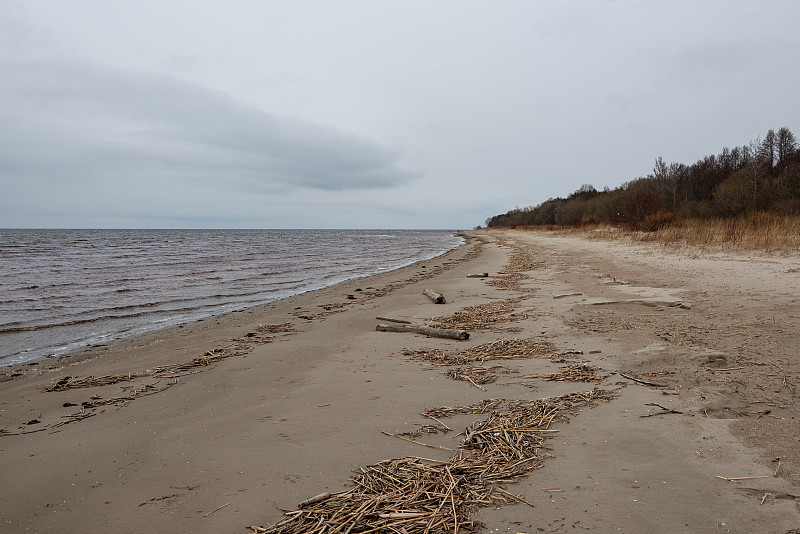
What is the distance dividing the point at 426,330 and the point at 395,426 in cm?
325

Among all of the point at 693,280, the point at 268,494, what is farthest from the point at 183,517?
the point at 693,280

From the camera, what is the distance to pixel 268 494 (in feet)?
8.38

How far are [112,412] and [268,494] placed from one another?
2652 millimetres

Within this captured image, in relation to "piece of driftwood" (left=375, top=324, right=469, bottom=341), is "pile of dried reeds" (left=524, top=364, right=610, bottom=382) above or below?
above

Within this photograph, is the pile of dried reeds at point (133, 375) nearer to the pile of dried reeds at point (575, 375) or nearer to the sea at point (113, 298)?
the sea at point (113, 298)

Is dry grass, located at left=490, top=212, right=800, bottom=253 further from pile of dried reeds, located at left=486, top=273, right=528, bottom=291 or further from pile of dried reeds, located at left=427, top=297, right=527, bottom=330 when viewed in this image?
pile of dried reeds, located at left=427, top=297, right=527, bottom=330

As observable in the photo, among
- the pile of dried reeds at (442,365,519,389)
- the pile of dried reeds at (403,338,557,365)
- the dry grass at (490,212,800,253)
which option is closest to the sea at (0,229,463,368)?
the pile of dried reeds at (403,338,557,365)

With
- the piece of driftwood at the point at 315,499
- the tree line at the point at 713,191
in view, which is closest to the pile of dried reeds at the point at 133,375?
the piece of driftwood at the point at 315,499

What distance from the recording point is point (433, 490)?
2.48 m

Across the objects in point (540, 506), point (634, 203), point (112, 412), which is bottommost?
point (112, 412)

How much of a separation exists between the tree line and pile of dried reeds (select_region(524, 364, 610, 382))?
2267cm

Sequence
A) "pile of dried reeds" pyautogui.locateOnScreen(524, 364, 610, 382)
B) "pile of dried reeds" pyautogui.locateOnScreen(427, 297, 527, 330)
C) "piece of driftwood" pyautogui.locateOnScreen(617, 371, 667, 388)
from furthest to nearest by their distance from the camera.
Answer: "pile of dried reeds" pyautogui.locateOnScreen(427, 297, 527, 330) < "pile of dried reeds" pyautogui.locateOnScreen(524, 364, 610, 382) < "piece of driftwood" pyautogui.locateOnScreen(617, 371, 667, 388)

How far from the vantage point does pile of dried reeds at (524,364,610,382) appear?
13.9ft

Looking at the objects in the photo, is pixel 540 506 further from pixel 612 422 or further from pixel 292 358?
pixel 292 358
